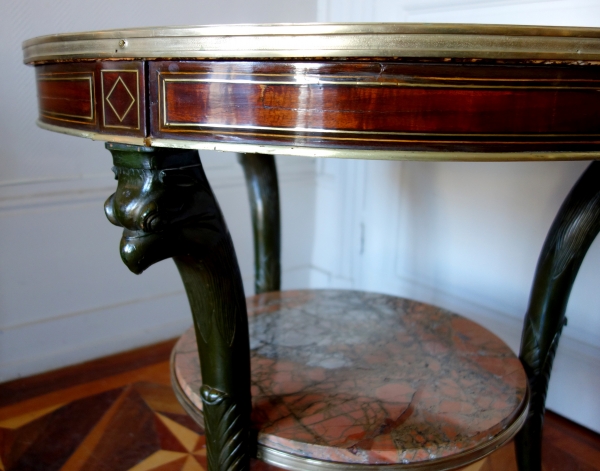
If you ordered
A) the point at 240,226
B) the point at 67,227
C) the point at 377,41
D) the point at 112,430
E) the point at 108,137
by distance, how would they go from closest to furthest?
the point at 377,41, the point at 108,137, the point at 112,430, the point at 67,227, the point at 240,226

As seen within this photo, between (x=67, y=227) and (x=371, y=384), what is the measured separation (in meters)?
0.74

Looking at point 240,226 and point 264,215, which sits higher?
point 264,215

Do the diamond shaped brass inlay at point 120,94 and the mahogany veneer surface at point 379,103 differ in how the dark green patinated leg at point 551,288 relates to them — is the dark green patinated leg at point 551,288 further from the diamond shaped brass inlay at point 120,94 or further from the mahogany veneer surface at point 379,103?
the diamond shaped brass inlay at point 120,94

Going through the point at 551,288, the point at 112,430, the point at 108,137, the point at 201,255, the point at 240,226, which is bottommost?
the point at 112,430

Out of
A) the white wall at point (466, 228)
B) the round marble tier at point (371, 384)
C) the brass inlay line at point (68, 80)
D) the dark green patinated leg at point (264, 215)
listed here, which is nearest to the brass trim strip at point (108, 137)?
the brass inlay line at point (68, 80)

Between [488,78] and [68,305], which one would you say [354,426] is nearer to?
[488,78]

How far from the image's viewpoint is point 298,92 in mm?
414

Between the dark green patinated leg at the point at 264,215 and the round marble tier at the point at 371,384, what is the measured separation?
0.11m

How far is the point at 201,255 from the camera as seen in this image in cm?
52

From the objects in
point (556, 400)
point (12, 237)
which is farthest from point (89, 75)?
point (556, 400)

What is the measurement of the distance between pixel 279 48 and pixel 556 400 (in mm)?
952

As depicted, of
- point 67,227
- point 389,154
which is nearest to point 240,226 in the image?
point 67,227

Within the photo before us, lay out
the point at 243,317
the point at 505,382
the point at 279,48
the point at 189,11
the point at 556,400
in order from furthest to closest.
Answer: the point at 189,11 < the point at 556,400 < the point at 505,382 < the point at 243,317 < the point at 279,48

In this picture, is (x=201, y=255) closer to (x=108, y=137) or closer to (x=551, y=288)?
(x=108, y=137)
